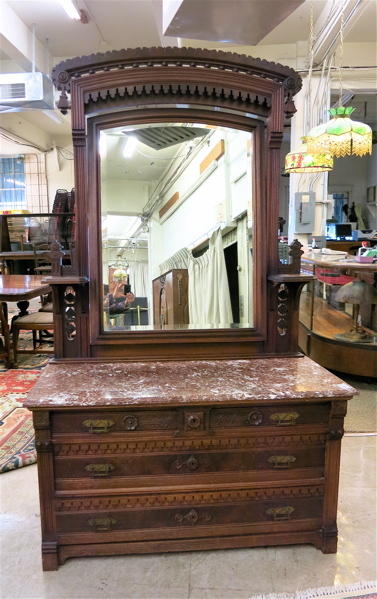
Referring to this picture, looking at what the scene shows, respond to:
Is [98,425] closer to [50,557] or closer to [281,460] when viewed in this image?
[50,557]

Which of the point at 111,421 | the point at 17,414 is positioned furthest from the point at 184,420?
the point at 17,414

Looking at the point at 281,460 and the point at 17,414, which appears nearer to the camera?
the point at 281,460

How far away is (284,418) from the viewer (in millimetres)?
1592

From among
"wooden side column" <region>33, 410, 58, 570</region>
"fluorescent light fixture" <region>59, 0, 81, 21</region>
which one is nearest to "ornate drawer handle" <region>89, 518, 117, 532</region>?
"wooden side column" <region>33, 410, 58, 570</region>

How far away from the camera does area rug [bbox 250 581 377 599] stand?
1487mm

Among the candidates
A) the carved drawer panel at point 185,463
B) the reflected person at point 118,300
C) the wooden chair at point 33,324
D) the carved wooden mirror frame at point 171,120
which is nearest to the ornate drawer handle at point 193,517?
the carved drawer panel at point 185,463

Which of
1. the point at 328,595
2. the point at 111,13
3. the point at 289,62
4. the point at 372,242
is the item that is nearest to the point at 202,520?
the point at 328,595

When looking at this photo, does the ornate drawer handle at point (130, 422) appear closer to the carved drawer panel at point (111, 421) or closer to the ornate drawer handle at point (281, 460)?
the carved drawer panel at point (111, 421)

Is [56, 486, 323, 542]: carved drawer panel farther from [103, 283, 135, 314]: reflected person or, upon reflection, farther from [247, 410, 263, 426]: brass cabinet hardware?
[103, 283, 135, 314]: reflected person

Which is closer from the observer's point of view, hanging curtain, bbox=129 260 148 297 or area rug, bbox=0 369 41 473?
hanging curtain, bbox=129 260 148 297

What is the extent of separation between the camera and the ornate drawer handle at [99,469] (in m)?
1.57

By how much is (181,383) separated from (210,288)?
0.61 meters

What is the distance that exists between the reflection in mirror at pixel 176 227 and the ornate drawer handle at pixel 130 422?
1.61 feet

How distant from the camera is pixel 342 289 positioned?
3752 millimetres
